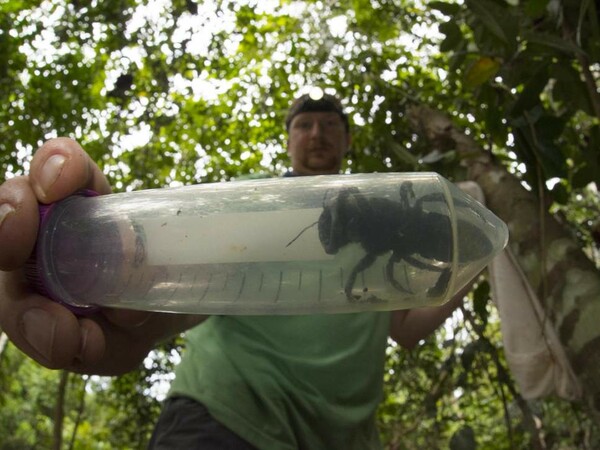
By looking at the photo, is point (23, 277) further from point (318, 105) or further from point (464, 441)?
point (464, 441)

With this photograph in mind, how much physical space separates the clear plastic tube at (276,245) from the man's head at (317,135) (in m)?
0.91

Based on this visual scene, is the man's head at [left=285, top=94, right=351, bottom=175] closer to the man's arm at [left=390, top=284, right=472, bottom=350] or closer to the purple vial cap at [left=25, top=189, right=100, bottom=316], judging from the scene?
the man's arm at [left=390, top=284, right=472, bottom=350]

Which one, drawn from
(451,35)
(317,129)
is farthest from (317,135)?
(451,35)

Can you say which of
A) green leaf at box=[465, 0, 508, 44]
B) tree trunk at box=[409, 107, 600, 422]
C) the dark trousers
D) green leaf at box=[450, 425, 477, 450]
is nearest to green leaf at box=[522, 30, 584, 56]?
green leaf at box=[465, 0, 508, 44]

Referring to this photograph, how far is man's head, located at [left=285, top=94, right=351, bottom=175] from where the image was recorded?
1.63m

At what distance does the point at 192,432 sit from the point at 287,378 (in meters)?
0.20

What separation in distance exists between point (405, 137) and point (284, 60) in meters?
1.25

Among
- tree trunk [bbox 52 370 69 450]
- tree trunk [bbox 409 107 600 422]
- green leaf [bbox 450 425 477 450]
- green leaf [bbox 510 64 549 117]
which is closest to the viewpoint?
tree trunk [bbox 409 107 600 422]

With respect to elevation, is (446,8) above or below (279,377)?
above

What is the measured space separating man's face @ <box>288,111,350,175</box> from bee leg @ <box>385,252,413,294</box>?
923 mm

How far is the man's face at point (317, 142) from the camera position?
1.63 metres

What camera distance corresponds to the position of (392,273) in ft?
2.25

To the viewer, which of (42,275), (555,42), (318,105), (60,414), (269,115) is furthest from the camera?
(269,115)

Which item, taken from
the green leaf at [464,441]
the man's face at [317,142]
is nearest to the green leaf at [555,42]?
→ the man's face at [317,142]
